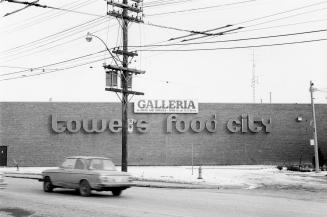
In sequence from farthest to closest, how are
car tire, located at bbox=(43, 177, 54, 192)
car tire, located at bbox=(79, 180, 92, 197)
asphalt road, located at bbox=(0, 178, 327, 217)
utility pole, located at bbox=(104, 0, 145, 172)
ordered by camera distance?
utility pole, located at bbox=(104, 0, 145, 172) → car tire, located at bbox=(43, 177, 54, 192) → car tire, located at bbox=(79, 180, 92, 197) → asphalt road, located at bbox=(0, 178, 327, 217)

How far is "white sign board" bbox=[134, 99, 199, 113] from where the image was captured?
48.1 meters

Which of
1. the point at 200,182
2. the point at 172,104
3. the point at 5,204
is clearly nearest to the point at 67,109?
the point at 172,104

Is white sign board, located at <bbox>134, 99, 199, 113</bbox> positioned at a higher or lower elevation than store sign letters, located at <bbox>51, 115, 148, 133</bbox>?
higher

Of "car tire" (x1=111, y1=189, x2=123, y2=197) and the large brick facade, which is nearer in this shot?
"car tire" (x1=111, y1=189, x2=123, y2=197)

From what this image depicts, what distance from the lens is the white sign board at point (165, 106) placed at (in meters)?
48.1

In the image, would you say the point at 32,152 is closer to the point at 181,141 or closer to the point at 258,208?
the point at 181,141

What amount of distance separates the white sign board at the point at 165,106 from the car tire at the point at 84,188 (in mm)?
29472

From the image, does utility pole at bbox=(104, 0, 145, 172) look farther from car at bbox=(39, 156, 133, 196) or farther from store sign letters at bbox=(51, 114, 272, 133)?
store sign letters at bbox=(51, 114, 272, 133)

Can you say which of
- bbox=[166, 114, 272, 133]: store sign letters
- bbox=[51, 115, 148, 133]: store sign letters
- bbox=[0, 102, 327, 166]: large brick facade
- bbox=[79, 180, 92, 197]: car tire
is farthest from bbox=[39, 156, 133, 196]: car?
bbox=[166, 114, 272, 133]: store sign letters

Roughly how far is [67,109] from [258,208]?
34942 mm

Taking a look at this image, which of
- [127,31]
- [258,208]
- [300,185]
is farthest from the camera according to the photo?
[127,31]

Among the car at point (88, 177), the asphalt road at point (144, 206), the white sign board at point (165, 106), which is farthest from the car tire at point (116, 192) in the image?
the white sign board at point (165, 106)

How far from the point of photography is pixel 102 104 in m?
48.0

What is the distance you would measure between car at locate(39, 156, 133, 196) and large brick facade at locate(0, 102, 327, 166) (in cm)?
2793
